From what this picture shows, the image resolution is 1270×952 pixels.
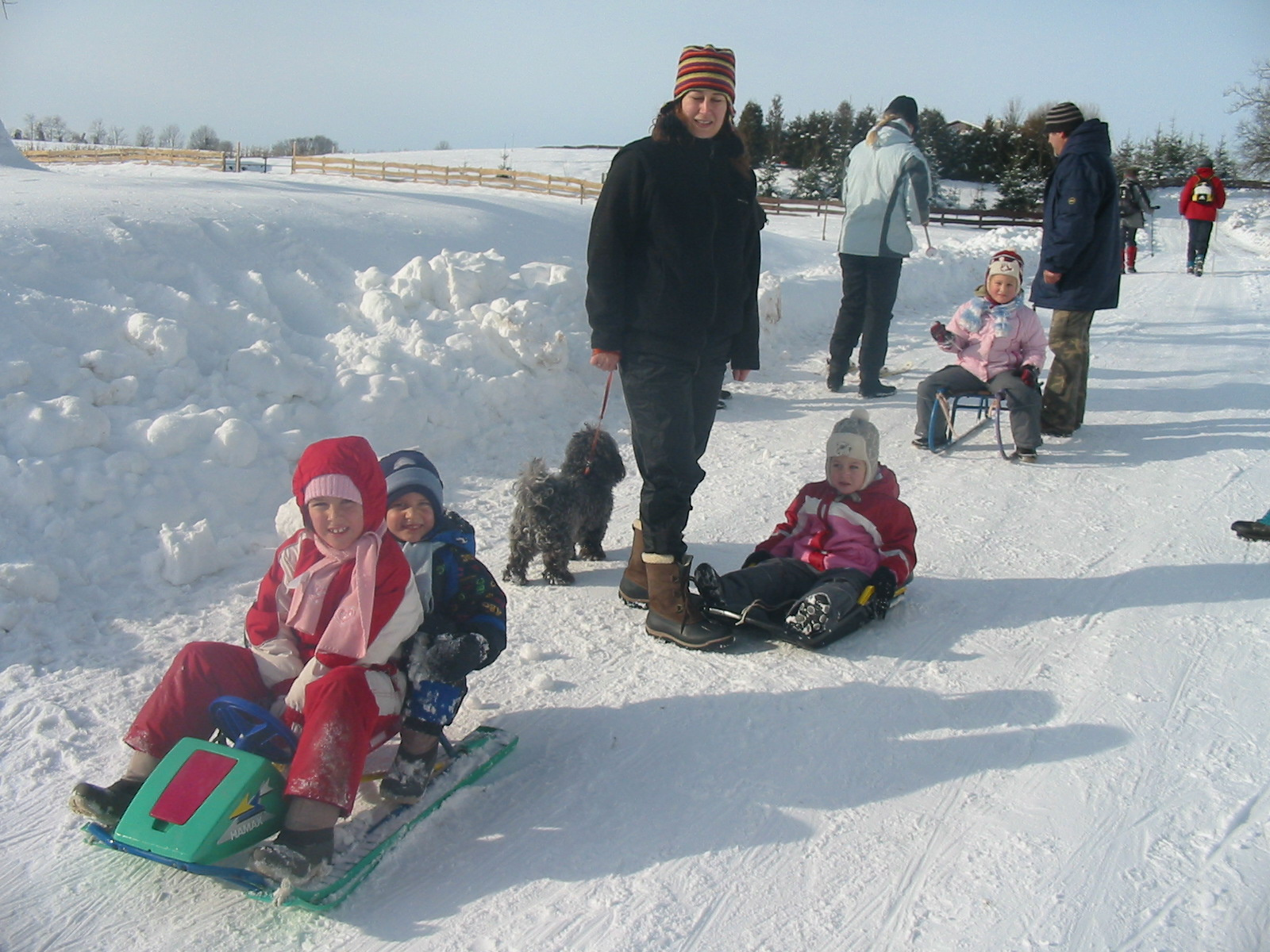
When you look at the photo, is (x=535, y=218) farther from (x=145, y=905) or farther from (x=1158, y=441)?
(x=145, y=905)

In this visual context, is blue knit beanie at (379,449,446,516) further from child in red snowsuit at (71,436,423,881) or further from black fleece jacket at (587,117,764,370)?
black fleece jacket at (587,117,764,370)

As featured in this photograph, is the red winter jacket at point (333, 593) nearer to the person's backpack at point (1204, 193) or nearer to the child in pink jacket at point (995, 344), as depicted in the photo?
the child in pink jacket at point (995, 344)

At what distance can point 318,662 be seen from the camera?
8.79ft

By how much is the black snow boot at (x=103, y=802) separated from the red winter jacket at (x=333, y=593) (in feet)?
1.48

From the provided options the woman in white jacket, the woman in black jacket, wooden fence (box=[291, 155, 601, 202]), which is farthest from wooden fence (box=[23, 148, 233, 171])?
the woman in black jacket

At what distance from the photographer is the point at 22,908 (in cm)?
240

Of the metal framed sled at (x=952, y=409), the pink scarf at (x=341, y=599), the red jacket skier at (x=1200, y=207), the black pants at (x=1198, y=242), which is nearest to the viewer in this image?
the pink scarf at (x=341, y=599)

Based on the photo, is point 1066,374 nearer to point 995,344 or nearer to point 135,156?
point 995,344

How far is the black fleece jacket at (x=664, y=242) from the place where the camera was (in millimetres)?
3529

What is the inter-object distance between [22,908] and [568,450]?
2.91m

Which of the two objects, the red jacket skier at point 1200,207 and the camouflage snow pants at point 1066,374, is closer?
the camouflage snow pants at point 1066,374

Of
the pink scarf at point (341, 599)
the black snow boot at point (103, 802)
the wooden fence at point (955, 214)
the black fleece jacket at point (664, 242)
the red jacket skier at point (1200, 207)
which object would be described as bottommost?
the black snow boot at point (103, 802)

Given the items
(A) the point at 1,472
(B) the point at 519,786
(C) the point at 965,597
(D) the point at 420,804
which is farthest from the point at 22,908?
(C) the point at 965,597

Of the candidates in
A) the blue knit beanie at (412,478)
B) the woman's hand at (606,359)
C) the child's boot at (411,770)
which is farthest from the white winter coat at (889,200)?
the child's boot at (411,770)
